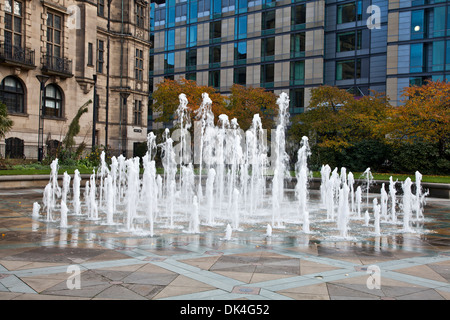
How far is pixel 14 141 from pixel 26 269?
26.1 m

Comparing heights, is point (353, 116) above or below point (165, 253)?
above

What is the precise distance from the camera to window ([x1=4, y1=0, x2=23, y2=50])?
2831cm

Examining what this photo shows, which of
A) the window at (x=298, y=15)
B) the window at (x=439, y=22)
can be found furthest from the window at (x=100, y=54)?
the window at (x=439, y=22)

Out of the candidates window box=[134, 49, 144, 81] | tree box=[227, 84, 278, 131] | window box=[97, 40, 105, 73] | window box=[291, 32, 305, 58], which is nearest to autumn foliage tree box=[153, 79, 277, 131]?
tree box=[227, 84, 278, 131]

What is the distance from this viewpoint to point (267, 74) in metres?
49.2

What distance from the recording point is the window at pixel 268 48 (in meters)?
48.8

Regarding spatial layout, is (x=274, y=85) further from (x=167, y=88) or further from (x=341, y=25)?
(x=167, y=88)

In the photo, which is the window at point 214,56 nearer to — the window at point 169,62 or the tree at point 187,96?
the window at point 169,62

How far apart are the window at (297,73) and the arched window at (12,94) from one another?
28.4 meters

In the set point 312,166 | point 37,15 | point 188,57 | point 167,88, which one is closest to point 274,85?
point 188,57

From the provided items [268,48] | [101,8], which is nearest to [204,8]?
[268,48]

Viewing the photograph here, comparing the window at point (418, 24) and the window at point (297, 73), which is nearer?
the window at point (418, 24)

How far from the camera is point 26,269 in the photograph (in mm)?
5816

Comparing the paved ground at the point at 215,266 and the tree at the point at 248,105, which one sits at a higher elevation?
the tree at the point at 248,105
